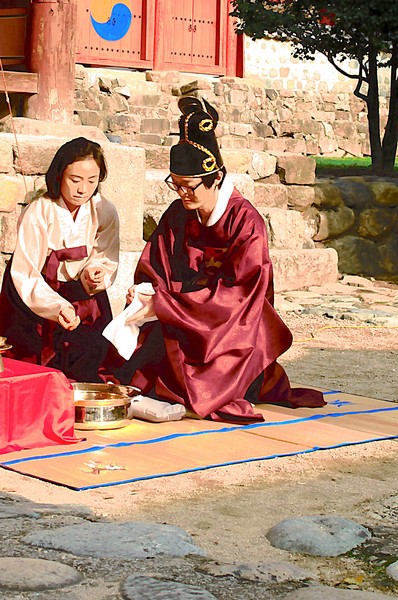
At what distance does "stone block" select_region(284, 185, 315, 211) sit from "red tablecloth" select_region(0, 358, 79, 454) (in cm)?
609

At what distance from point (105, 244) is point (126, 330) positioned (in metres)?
0.59

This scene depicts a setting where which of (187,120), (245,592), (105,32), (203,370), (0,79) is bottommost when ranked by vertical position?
(245,592)

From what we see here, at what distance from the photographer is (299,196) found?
34.4 feet

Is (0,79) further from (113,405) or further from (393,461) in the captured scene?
(393,461)

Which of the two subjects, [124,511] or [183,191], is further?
[183,191]

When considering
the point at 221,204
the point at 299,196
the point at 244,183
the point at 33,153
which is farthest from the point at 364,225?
the point at 221,204

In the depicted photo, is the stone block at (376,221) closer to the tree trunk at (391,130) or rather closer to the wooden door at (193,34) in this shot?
the tree trunk at (391,130)

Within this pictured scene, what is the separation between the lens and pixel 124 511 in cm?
372

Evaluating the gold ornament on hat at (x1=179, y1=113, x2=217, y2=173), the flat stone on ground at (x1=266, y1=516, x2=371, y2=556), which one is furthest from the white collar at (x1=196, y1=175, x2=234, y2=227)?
the flat stone on ground at (x1=266, y1=516, x2=371, y2=556)

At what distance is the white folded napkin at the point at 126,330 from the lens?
5.16m

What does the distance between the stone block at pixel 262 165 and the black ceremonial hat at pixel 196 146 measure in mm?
4913

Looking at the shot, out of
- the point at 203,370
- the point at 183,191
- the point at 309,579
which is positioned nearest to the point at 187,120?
the point at 183,191

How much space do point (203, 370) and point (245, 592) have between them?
222 centimetres

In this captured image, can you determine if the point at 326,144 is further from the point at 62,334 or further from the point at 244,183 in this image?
the point at 62,334
